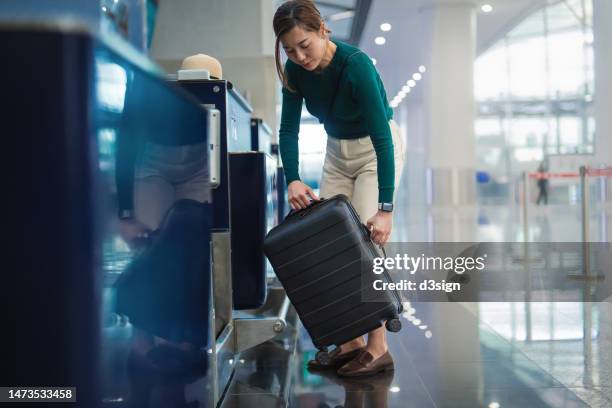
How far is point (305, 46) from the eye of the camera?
2295mm

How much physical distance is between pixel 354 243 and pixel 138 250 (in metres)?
1.24

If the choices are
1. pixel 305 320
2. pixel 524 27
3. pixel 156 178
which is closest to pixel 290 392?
pixel 305 320

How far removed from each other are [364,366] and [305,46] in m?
1.24

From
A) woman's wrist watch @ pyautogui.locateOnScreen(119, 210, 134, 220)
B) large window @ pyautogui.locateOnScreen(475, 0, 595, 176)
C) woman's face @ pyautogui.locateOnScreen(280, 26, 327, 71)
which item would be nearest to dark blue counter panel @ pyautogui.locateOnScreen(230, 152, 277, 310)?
woman's face @ pyautogui.locateOnScreen(280, 26, 327, 71)

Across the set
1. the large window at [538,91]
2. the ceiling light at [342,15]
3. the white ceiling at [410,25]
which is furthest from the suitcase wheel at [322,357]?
the large window at [538,91]

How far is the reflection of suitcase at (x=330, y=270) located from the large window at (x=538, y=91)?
1822 cm

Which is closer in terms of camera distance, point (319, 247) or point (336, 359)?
point (319, 247)

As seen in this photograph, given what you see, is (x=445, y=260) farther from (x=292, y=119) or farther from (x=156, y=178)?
(x=156, y=178)

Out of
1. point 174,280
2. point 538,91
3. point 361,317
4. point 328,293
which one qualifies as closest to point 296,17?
point 328,293

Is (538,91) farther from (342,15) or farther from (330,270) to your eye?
(330,270)

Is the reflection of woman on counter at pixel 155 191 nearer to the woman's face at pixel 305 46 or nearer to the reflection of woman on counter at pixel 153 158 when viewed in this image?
the reflection of woman on counter at pixel 153 158

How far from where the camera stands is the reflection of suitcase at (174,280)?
44.4 inches

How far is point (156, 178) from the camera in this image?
4.17 feet

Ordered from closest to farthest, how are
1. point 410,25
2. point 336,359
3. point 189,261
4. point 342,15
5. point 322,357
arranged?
point 189,261 → point 322,357 → point 336,359 → point 342,15 → point 410,25
